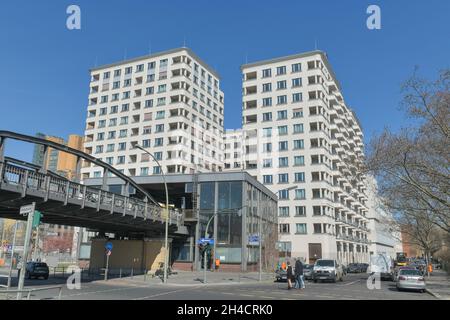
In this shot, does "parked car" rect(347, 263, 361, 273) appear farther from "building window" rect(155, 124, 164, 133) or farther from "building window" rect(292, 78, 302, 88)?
"building window" rect(155, 124, 164, 133)

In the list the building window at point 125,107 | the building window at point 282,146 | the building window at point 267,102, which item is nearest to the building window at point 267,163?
the building window at point 282,146

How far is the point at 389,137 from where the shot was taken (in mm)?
25219

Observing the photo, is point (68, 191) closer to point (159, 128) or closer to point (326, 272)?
point (326, 272)

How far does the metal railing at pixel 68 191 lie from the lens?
65.9 ft

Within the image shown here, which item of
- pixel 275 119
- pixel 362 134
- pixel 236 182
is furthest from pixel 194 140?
pixel 362 134

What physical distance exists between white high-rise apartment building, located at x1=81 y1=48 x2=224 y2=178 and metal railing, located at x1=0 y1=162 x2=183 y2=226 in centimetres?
4284

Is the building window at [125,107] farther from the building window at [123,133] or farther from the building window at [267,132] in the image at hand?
the building window at [267,132]

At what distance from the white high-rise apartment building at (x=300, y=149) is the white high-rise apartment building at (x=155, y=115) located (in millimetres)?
10047

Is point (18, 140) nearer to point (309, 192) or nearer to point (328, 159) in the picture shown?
point (309, 192)

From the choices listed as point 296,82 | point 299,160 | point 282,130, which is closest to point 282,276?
point 299,160

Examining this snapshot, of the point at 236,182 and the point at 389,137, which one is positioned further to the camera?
the point at 236,182

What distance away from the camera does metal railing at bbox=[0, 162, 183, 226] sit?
20.1 meters

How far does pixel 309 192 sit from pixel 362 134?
5986cm
